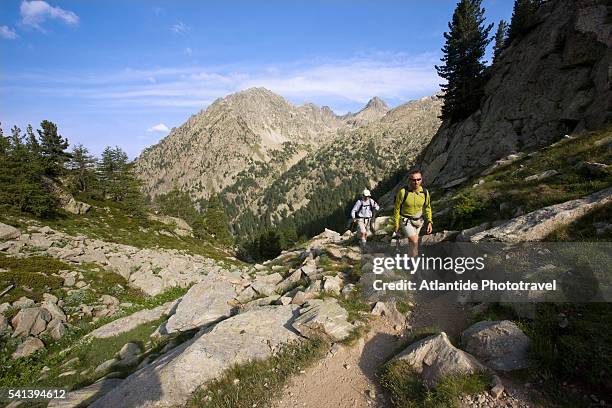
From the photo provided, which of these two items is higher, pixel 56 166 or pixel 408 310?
pixel 56 166

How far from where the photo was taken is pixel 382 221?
21688mm

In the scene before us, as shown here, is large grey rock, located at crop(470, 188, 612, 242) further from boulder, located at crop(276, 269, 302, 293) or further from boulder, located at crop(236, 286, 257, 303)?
boulder, located at crop(236, 286, 257, 303)

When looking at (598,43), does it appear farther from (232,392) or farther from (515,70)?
(232,392)

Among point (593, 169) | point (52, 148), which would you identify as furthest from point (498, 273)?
point (52, 148)

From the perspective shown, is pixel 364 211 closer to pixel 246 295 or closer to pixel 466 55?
pixel 246 295

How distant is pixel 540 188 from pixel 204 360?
14.4m

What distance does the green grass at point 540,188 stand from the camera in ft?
37.2

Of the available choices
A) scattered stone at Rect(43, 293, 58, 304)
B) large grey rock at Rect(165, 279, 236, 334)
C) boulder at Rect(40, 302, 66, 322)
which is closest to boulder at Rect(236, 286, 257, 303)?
large grey rock at Rect(165, 279, 236, 334)

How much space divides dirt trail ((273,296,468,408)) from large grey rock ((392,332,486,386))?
3.02 ft

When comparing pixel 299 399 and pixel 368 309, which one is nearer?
pixel 299 399

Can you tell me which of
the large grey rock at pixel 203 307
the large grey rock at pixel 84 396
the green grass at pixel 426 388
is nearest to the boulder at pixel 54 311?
the large grey rock at pixel 203 307

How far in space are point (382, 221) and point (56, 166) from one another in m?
62.9

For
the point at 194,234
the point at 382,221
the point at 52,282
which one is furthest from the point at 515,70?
the point at 194,234

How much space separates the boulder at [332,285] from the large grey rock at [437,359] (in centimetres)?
445
